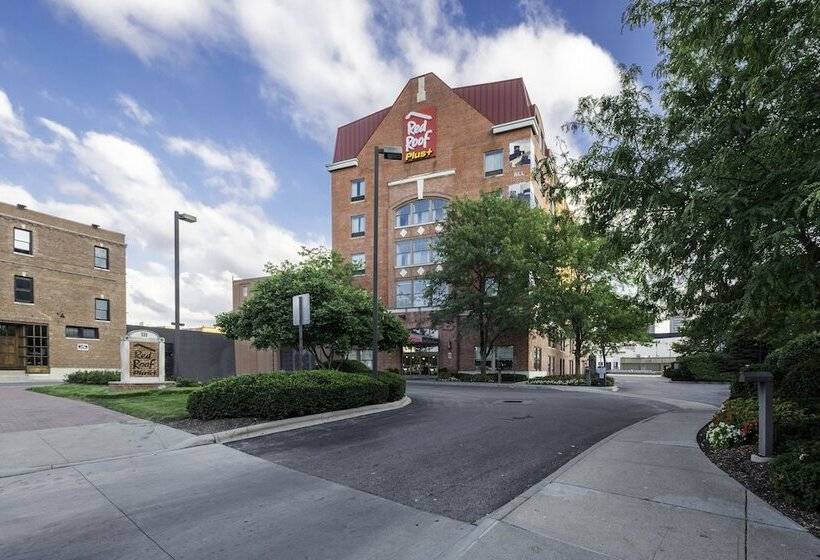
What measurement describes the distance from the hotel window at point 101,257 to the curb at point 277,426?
3392cm

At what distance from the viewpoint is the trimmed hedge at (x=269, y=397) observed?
403 inches

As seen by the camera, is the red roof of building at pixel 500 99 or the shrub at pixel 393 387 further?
the red roof of building at pixel 500 99

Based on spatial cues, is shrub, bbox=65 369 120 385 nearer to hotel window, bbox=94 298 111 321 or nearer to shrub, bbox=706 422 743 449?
hotel window, bbox=94 298 111 321

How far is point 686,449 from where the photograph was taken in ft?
26.4

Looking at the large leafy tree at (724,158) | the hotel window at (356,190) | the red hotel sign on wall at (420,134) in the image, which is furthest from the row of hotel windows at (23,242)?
the large leafy tree at (724,158)

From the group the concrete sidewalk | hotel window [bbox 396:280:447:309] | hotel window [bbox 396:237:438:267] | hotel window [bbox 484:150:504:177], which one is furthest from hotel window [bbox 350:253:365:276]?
the concrete sidewalk

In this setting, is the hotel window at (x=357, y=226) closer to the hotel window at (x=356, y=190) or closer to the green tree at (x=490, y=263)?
the hotel window at (x=356, y=190)

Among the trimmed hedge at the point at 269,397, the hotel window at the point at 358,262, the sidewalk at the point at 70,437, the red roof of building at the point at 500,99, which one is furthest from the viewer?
the hotel window at the point at 358,262

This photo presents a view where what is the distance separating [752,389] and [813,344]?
116 inches

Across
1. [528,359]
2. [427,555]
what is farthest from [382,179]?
[427,555]

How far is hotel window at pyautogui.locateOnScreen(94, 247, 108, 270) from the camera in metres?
37.0

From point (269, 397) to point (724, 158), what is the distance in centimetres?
907

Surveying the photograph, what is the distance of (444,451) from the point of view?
26.3 feet

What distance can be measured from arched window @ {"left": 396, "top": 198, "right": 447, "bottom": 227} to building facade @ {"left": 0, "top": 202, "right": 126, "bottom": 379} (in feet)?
77.6
